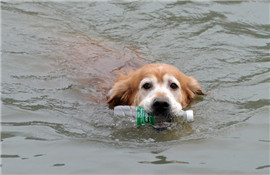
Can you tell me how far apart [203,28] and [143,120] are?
16.3 feet

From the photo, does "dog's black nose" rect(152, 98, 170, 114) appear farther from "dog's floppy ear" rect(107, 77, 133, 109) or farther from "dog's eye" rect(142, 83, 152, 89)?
"dog's floppy ear" rect(107, 77, 133, 109)

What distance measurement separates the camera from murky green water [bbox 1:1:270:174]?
4.29 m

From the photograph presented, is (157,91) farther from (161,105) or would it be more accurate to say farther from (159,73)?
(161,105)

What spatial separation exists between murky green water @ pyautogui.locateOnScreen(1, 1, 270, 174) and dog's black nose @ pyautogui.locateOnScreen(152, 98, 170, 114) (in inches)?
11.8

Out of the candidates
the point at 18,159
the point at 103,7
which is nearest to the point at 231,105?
the point at 18,159

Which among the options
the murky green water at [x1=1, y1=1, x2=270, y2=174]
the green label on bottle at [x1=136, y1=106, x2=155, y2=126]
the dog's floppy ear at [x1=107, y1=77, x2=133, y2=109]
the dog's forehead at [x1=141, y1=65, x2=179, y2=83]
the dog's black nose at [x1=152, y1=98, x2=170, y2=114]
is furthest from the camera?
the dog's floppy ear at [x1=107, y1=77, x2=133, y2=109]

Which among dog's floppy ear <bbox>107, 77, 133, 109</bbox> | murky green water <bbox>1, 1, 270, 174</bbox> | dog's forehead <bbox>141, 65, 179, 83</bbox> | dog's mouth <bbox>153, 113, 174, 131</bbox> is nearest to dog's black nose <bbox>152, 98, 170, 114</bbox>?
dog's mouth <bbox>153, 113, 174, 131</bbox>

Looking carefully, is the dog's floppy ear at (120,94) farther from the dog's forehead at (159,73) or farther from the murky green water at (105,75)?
the dog's forehead at (159,73)

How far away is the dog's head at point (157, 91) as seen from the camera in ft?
17.0

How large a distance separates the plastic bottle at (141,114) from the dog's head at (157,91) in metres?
0.07

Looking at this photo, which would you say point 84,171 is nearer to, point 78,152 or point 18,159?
point 78,152

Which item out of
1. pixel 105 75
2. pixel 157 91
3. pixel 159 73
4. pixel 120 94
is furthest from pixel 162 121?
pixel 105 75

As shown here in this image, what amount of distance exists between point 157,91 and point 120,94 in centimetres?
82

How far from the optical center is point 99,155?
4.37 meters
